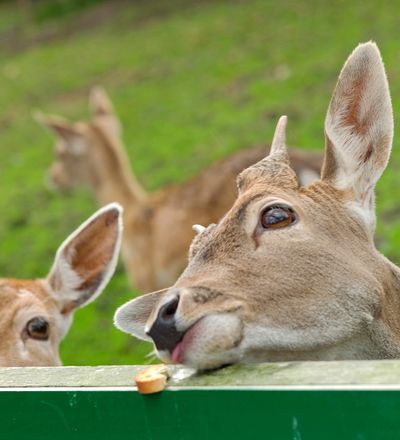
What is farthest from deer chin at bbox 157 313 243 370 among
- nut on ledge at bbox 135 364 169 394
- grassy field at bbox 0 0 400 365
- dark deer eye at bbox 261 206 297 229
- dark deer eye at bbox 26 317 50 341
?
grassy field at bbox 0 0 400 365

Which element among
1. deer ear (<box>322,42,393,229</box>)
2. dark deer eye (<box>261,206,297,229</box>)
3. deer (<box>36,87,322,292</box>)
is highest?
deer ear (<box>322,42,393,229</box>)

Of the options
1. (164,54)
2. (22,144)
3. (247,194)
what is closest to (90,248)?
(247,194)

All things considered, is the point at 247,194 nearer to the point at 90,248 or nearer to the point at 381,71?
the point at 381,71

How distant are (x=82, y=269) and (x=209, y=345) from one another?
2.44 m

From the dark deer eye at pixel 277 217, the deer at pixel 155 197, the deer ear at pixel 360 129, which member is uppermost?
the deer ear at pixel 360 129

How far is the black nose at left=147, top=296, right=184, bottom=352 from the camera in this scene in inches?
101

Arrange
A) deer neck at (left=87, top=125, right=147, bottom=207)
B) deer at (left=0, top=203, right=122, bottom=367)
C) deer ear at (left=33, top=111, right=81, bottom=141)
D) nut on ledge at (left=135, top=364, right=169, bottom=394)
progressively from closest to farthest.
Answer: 1. nut on ledge at (left=135, top=364, right=169, bottom=394)
2. deer at (left=0, top=203, right=122, bottom=367)
3. deer neck at (left=87, top=125, right=147, bottom=207)
4. deer ear at (left=33, top=111, right=81, bottom=141)

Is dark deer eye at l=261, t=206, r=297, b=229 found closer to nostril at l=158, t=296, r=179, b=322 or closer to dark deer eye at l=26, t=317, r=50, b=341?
nostril at l=158, t=296, r=179, b=322

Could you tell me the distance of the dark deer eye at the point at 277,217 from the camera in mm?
→ 2945

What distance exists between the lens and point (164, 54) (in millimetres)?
21500

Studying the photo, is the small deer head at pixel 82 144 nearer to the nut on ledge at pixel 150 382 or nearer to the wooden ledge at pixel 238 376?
the wooden ledge at pixel 238 376
